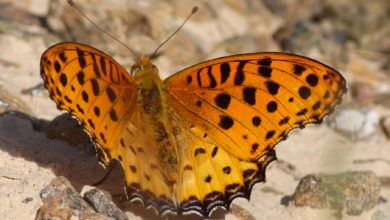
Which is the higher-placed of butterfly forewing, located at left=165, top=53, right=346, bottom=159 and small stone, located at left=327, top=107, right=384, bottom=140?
small stone, located at left=327, top=107, right=384, bottom=140

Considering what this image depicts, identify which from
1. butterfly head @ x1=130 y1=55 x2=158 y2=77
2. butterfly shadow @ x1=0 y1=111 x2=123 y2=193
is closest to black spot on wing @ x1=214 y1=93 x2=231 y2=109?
butterfly head @ x1=130 y1=55 x2=158 y2=77

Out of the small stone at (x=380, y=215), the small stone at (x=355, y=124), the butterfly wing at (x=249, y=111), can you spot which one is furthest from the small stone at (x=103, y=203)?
the small stone at (x=355, y=124)

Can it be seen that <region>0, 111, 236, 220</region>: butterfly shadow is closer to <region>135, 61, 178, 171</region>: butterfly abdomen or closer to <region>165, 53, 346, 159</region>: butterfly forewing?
<region>135, 61, 178, 171</region>: butterfly abdomen

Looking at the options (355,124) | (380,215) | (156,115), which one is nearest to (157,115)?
(156,115)

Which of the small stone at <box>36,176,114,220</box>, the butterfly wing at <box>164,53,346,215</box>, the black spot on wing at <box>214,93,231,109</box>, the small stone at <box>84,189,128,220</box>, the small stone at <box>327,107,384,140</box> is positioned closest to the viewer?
the small stone at <box>36,176,114,220</box>

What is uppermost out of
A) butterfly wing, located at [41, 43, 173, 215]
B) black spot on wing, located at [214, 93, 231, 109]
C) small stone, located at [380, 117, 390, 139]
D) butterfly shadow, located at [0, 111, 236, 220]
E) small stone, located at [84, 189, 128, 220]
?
small stone, located at [380, 117, 390, 139]

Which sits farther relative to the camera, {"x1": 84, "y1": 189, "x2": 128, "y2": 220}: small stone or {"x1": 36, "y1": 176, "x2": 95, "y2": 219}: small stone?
{"x1": 84, "y1": 189, "x2": 128, "y2": 220}: small stone
